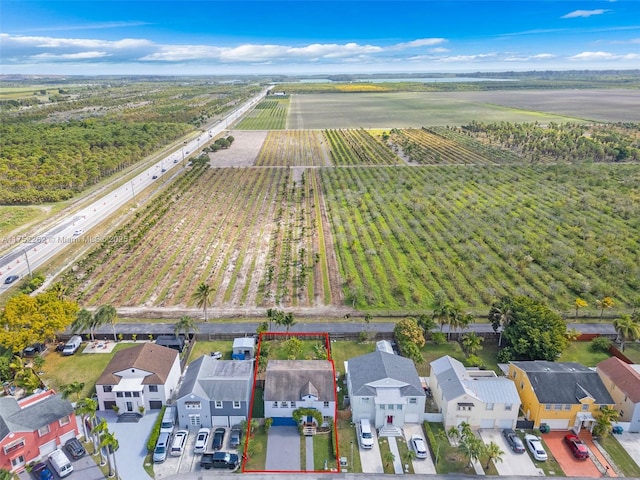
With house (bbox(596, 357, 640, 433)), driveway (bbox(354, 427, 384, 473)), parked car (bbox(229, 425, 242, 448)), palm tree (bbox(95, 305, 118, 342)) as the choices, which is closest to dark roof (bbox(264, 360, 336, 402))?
parked car (bbox(229, 425, 242, 448))

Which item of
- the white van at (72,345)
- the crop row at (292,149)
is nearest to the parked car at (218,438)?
the white van at (72,345)

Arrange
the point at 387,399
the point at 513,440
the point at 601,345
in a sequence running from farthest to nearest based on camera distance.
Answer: the point at 601,345
the point at 387,399
the point at 513,440

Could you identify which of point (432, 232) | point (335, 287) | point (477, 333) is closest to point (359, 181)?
point (432, 232)

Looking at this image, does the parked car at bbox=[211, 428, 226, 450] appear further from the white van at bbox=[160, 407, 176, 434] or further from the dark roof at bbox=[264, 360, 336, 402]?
the dark roof at bbox=[264, 360, 336, 402]

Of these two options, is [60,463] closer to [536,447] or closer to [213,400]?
[213,400]

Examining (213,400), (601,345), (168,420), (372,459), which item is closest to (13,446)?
(168,420)

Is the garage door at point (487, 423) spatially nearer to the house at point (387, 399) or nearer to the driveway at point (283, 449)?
the house at point (387, 399)
